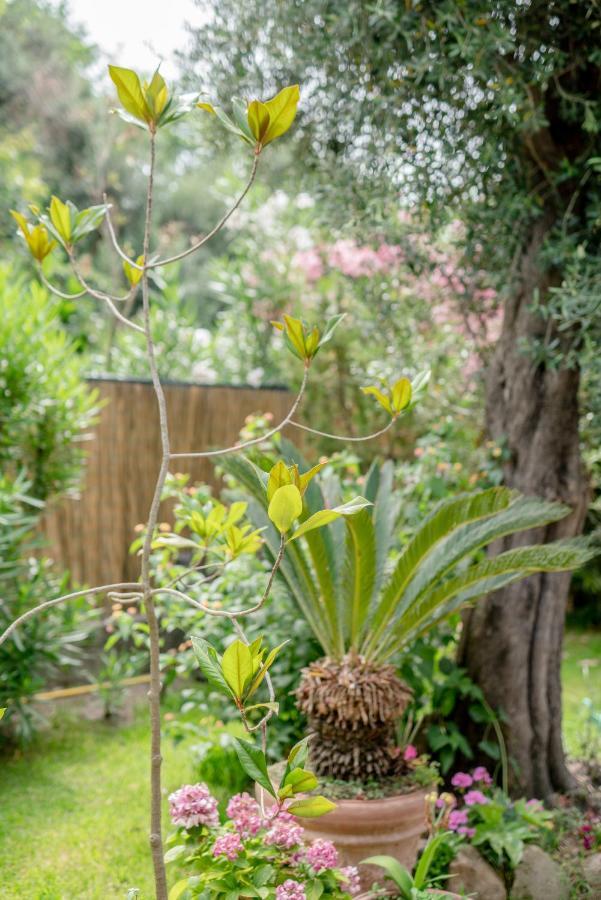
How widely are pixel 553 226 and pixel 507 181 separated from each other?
10.8 inches

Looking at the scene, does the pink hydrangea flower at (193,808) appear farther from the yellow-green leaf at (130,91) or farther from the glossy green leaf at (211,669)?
the yellow-green leaf at (130,91)

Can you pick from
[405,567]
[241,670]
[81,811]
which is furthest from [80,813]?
[241,670]

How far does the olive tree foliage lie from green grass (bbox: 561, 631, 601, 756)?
2.40 feet

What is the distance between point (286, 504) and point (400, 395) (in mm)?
641

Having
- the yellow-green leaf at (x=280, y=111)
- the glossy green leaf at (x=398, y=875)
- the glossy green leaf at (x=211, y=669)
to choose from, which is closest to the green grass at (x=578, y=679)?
the glossy green leaf at (x=398, y=875)

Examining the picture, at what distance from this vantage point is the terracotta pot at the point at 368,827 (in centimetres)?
290

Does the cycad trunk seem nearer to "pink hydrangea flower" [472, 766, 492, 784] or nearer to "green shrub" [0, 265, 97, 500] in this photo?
"pink hydrangea flower" [472, 766, 492, 784]

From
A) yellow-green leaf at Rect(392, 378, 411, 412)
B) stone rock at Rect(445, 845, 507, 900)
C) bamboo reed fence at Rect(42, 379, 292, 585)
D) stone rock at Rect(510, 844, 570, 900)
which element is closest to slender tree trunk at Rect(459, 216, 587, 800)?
stone rock at Rect(510, 844, 570, 900)

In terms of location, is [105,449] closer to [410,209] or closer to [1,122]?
[410,209]

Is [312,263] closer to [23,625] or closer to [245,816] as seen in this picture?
[23,625]

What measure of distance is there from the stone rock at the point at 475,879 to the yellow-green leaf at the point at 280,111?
254 centimetres

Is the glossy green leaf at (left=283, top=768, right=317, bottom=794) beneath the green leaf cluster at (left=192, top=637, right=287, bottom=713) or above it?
beneath

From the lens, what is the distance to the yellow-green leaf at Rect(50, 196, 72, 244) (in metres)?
2.27

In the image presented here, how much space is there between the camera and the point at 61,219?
2.29 metres
